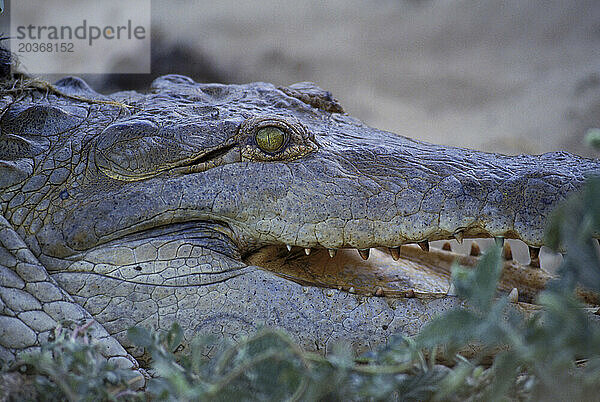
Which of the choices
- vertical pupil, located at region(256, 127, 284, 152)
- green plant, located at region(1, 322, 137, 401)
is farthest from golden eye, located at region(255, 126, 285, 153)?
green plant, located at region(1, 322, 137, 401)

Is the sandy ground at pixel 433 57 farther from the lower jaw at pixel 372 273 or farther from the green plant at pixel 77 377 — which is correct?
the green plant at pixel 77 377

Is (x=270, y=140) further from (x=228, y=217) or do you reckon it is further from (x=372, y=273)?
(x=372, y=273)

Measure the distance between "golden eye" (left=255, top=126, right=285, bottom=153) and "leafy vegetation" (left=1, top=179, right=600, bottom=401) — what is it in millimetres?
932

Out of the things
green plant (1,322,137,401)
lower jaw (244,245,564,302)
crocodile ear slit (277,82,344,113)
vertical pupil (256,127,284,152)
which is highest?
crocodile ear slit (277,82,344,113)

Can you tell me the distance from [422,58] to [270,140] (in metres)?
2.73

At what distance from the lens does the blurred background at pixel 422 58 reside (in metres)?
3.86

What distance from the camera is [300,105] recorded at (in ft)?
6.92

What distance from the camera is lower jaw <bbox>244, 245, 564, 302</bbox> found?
1.69 m

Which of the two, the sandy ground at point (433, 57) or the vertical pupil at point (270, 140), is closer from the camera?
the vertical pupil at point (270, 140)

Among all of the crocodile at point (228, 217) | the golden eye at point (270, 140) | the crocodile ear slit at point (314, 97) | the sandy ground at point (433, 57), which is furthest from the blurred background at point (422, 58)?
the golden eye at point (270, 140)

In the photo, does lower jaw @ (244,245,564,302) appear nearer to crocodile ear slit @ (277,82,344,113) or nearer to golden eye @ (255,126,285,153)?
golden eye @ (255,126,285,153)

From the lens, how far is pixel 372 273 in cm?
189

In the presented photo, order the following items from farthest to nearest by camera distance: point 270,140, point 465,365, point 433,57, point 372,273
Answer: point 433,57, point 372,273, point 270,140, point 465,365

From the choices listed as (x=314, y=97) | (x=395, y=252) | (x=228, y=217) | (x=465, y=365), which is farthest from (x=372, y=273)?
(x=465, y=365)
